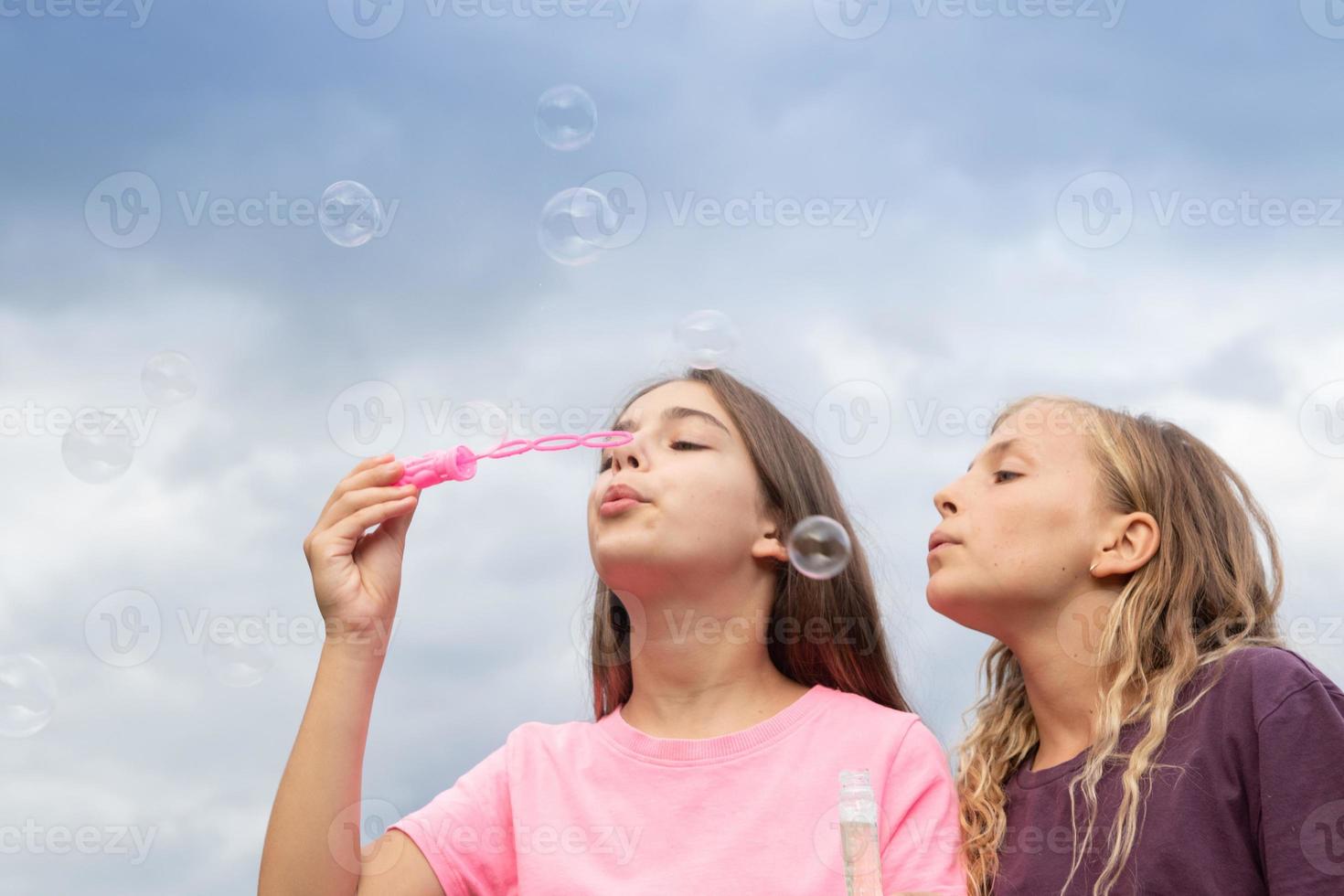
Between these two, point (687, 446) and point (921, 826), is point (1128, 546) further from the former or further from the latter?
point (687, 446)

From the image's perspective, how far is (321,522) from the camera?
10.5ft

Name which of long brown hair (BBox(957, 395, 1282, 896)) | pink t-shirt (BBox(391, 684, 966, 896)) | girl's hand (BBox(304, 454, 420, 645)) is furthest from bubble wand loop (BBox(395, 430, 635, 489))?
long brown hair (BBox(957, 395, 1282, 896))

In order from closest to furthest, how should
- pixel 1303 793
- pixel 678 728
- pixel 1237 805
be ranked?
pixel 1303 793
pixel 1237 805
pixel 678 728

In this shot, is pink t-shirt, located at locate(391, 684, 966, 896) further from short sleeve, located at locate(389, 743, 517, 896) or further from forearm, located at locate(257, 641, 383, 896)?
forearm, located at locate(257, 641, 383, 896)

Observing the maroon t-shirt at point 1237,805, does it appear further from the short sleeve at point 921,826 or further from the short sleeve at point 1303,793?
the short sleeve at point 921,826

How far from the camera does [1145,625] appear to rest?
10.8 ft

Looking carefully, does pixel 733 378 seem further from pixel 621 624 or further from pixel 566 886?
pixel 566 886

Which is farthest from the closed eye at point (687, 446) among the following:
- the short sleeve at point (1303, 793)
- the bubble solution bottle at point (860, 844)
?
the short sleeve at point (1303, 793)

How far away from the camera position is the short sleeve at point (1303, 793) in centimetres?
266

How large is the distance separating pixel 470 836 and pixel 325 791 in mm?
401

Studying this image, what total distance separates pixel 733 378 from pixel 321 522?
1237 millimetres

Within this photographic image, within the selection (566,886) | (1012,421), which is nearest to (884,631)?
(1012,421)

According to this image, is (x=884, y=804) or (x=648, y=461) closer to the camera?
(x=884, y=804)

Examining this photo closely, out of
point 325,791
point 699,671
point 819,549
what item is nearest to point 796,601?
point 819,549
